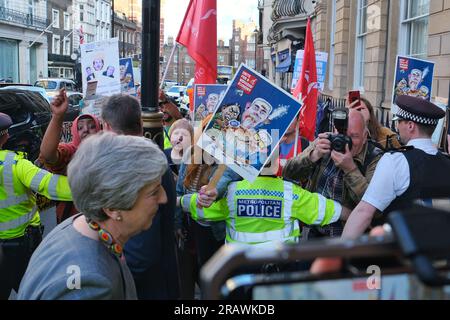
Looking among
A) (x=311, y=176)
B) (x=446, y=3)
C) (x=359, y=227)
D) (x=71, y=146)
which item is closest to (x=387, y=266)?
(x=359, y=227)

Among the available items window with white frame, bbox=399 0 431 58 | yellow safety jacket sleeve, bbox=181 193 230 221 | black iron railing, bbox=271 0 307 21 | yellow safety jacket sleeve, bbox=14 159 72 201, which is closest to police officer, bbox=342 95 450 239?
yellow safety jacket sleeve, bbox=181 193 230 221

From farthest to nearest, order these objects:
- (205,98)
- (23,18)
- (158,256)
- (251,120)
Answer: (23,18) < (205,98) < (251,120) < (158,256)

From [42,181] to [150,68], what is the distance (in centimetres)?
148

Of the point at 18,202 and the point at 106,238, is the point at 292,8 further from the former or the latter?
the point at 106,238

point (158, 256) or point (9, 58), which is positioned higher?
point (9, 58)

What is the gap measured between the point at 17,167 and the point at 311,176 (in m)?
2.11

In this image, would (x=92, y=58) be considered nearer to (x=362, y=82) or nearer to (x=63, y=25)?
(x=362, y=82)

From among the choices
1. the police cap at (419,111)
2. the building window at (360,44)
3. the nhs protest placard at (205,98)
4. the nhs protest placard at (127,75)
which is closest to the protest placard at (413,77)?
the nhs protest placard at (205,98)

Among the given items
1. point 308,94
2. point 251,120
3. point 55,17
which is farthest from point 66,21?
point 251,120

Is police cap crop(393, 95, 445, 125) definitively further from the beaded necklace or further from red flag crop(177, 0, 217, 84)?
red flag crop(177, 0, 217, 84)

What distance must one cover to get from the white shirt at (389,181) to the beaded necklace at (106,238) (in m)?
1.69

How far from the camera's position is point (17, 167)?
3.47m

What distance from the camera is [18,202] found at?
357 cm

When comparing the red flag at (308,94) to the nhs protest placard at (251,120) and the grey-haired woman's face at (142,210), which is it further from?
the grey-haired woman's face at (142,210)
